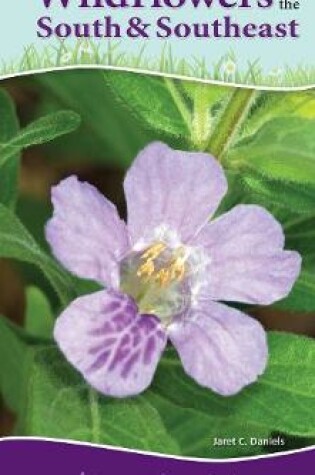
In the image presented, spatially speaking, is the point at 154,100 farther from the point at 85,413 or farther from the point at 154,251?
the point at 85,413

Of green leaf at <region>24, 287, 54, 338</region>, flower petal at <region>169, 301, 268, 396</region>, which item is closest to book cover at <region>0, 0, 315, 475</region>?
flower petal at <region>169, 301, 268, 396</region>

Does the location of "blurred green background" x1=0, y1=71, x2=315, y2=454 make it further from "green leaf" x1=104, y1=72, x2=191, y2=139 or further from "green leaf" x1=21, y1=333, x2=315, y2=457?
"green leaf" x1=21, y1=333, x2=315, y2=457

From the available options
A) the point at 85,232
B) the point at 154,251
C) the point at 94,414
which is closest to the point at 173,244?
the point at 154,251

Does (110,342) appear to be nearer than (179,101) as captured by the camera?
Yes

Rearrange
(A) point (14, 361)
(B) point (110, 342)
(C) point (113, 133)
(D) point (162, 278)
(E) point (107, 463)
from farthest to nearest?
(C) point (113, 133), (A) point (14, 361), (E) point (107, 463), (D) point (162, 278), (B) point (110, 342)

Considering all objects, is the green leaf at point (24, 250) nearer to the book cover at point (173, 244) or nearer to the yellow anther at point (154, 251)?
the book cover at point (173, 244)

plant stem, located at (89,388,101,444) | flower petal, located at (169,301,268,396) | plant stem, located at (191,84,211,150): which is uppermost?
plant stem, located at (191,84,211,150)
